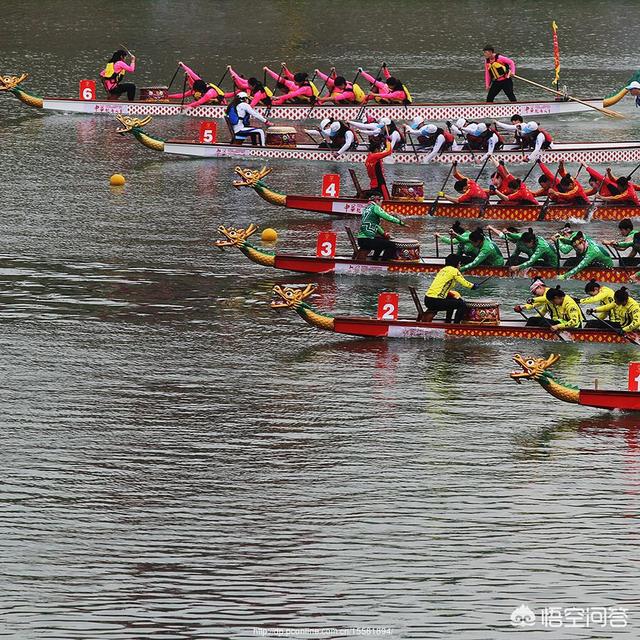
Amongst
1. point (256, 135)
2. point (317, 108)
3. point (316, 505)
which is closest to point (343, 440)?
point (316, 505)

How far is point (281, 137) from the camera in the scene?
132 ft

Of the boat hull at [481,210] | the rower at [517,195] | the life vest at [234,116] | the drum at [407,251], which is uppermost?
the life vest at [234,116]

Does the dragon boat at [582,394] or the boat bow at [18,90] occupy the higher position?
the boat bow at [18,90]

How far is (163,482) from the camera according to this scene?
2314cm

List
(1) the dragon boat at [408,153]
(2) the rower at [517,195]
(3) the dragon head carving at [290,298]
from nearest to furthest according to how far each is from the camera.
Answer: (3) the dragon head carving at [290,298], (2) the rower at [517,195], (1) the dragon boat at [408,153]

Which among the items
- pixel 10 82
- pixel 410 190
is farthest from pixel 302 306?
pixel 10 82

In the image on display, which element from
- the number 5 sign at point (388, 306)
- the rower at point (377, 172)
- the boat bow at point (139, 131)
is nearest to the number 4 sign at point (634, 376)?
the number 5 sign at point (388, 306)

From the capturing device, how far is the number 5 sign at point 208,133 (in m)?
41.0

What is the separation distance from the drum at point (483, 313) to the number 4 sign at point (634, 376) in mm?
3857

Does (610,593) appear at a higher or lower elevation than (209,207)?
lower

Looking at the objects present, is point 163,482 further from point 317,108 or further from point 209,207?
point 317,108

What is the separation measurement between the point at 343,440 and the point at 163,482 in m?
3.05

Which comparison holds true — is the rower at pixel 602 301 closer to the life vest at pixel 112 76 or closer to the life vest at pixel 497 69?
the life vest at pixel 497 69

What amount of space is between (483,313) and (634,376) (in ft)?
13.5
